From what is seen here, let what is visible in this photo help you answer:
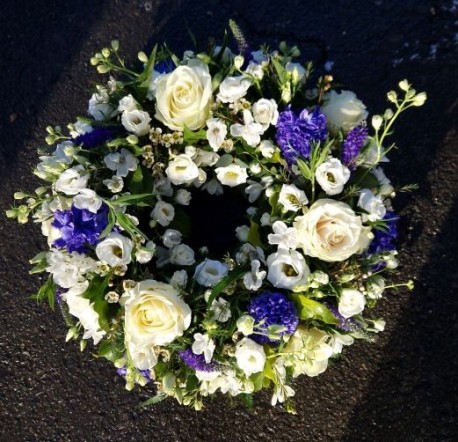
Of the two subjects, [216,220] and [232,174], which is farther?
[216,220]

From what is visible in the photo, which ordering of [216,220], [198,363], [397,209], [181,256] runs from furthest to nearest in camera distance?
1. [397,209]
2. [216,220]
3. [181,256]
4. [198,363]

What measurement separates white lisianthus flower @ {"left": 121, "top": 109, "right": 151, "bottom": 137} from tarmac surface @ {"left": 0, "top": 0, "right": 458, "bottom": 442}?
0.73 m

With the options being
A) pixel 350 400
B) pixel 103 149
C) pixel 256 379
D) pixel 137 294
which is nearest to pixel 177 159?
pixel 103 149

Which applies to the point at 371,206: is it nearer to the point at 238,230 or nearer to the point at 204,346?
the point at 238,230

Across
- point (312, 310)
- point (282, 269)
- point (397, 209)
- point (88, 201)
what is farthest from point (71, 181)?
point (397, 209)

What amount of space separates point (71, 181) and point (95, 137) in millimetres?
145

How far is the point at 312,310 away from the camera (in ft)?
4.73

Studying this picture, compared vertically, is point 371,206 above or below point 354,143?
below

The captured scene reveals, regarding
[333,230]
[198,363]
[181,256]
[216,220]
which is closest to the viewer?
[333,230]

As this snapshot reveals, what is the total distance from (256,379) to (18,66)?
1549 millimetres

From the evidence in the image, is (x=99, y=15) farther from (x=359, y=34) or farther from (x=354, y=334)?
(x=354, y=334)

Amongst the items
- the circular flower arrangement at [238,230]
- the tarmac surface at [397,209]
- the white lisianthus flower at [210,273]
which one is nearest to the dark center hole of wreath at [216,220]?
the circular flower arrangement at [238,230]

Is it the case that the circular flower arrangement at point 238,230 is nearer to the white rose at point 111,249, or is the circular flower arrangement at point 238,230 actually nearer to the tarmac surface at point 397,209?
the white rose at point 111,249

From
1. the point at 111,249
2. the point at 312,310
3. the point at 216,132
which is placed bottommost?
the point at 111,249
